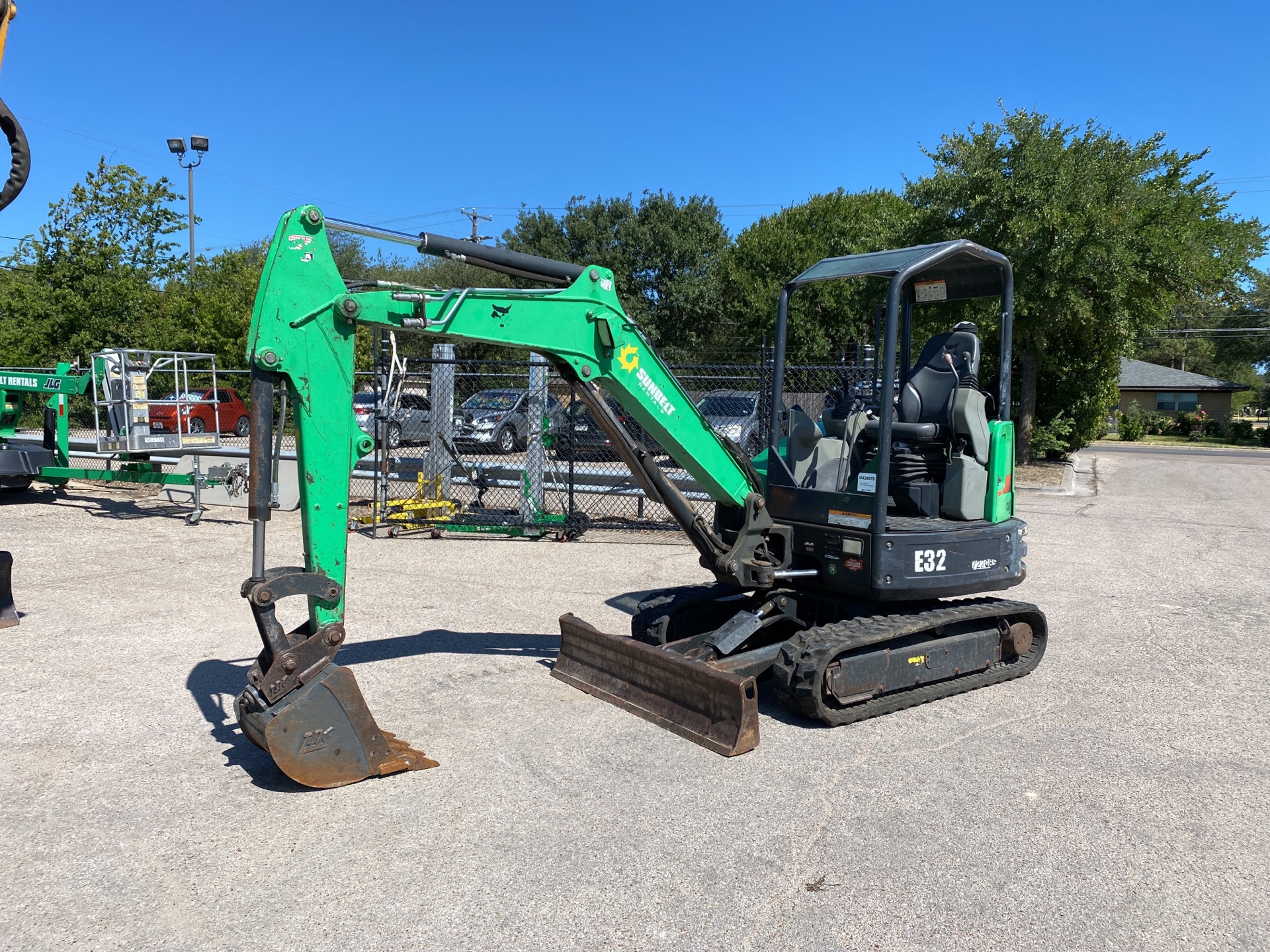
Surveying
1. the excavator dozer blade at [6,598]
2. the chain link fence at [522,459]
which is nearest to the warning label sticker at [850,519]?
the chain link fence at [522,459]

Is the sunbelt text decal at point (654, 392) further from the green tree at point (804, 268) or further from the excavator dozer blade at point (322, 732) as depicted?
the green tree at point (804, 268)

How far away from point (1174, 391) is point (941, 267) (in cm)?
6341

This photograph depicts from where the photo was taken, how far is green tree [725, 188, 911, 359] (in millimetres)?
30359

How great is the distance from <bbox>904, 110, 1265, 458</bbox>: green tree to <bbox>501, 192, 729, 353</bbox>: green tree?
16015 mm

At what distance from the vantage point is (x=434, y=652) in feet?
22.5

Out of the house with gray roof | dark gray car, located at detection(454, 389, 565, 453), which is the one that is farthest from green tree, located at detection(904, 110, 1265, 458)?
the house with gray roof

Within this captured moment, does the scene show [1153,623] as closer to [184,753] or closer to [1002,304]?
[1002,304]

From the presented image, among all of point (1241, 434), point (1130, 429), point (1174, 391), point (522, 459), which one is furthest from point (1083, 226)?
point (1174, 391)

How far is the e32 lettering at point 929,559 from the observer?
5.68 m

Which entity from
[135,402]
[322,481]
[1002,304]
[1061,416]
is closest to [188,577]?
[135,402]

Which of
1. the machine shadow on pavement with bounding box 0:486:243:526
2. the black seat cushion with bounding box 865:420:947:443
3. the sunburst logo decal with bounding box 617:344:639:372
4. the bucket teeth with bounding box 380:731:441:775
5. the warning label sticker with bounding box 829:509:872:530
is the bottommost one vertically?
the bucket teeth with bounding box 380:731:441:775

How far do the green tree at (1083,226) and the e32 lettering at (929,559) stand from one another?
48.4 feet

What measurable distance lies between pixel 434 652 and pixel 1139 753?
15.1 feet

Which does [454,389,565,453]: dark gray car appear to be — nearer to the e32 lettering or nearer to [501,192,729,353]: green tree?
the e32 lettering
